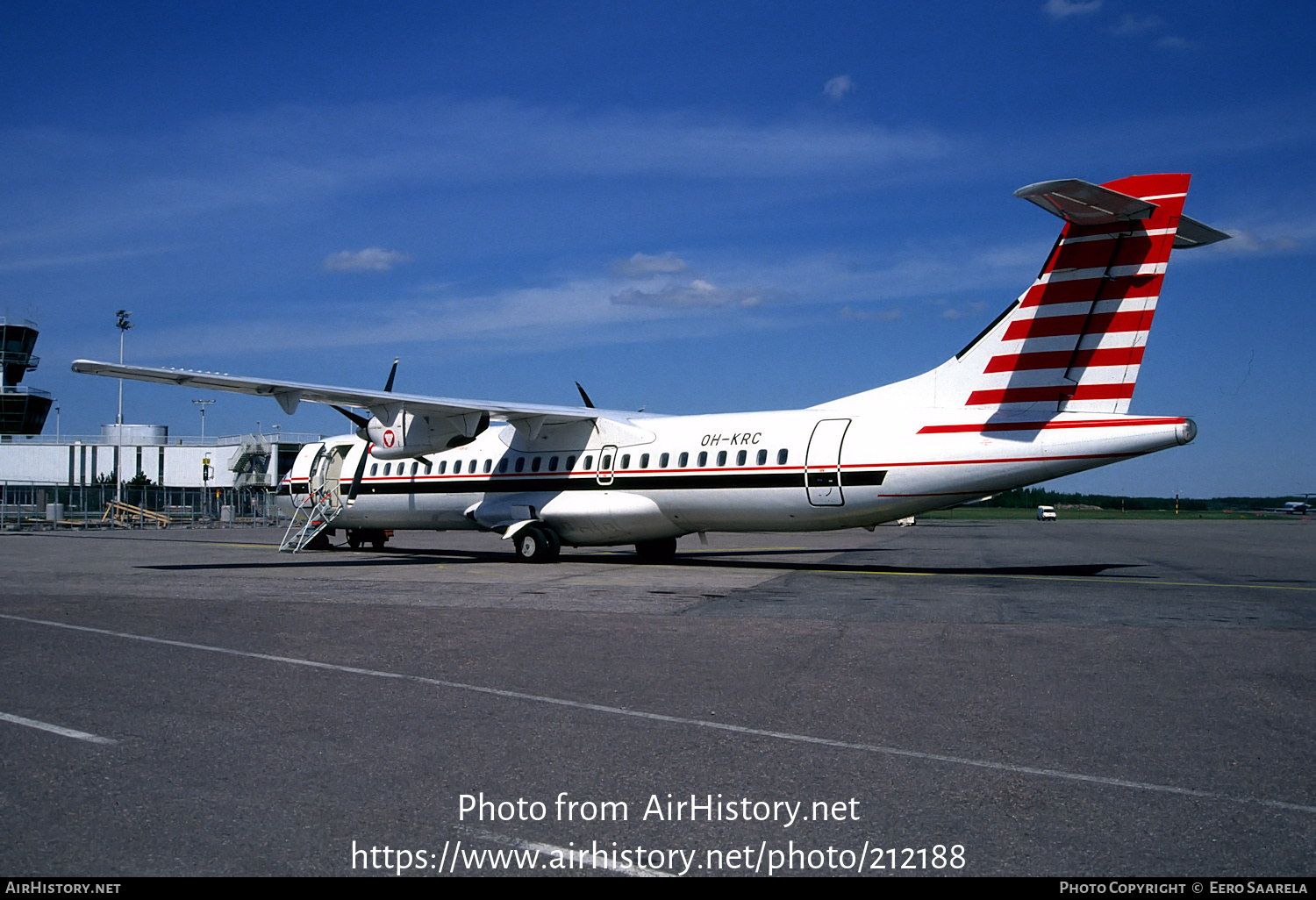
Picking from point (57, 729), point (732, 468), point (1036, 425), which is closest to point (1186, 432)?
point (1036, 425)

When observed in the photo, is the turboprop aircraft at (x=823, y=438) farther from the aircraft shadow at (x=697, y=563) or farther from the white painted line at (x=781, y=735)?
the white painted line at (x=781, y=735)

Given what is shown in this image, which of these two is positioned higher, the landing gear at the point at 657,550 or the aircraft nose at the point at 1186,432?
the aircraft nose at the point at 1186,432

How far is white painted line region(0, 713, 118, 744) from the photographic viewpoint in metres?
5.86

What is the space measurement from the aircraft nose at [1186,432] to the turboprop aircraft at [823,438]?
3 centimetres

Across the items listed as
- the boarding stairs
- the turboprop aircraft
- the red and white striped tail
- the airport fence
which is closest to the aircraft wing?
the turboprop aircraft

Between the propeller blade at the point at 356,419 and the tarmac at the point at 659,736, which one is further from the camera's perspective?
the propeller blade at the point at 356,419

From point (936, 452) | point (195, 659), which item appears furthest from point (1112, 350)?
point (195, 659)

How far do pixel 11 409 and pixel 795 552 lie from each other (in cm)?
6600

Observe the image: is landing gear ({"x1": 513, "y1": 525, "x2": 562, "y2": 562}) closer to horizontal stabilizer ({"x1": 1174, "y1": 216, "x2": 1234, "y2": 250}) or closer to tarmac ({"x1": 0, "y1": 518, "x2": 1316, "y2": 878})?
tarmac ({"x1": 0, "y1": 518, "x2": 1316, "y2": 878})

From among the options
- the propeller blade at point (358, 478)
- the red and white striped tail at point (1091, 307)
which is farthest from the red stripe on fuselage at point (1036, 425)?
the propeller blade at point (358, 478)

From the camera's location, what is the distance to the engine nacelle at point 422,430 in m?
22.2

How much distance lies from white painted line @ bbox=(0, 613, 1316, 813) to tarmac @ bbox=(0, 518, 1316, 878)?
3 centimetres

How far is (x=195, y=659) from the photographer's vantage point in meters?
8.61

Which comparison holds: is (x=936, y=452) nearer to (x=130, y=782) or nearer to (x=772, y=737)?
(x=772, y=737)
